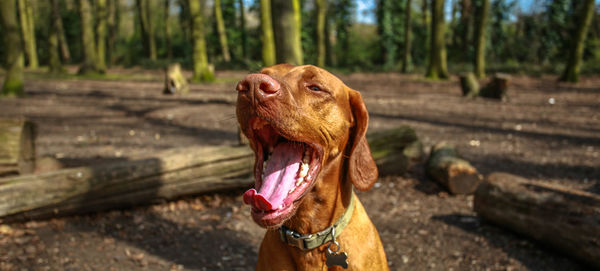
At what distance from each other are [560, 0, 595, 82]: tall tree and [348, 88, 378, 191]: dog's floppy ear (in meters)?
16.5

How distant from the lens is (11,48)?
10.9 metres

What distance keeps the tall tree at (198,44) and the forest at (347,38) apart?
41 millimetres

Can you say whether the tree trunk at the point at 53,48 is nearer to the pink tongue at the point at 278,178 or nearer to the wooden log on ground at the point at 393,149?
the wooden log on ground at the point at 393,149

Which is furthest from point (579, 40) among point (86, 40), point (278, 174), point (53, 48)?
point (53, 48)

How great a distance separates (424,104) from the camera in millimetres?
12055

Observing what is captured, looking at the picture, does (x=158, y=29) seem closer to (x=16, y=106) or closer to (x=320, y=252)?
(x=16, y=106)

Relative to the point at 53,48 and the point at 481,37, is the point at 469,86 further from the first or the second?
the point at 53,48

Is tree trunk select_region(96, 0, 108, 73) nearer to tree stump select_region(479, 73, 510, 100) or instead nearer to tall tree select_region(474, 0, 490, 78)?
tree stump select_region(479, 73, 510, 100)

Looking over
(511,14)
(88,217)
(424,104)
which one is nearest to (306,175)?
(88,217)

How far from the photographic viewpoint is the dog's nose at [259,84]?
1.73m

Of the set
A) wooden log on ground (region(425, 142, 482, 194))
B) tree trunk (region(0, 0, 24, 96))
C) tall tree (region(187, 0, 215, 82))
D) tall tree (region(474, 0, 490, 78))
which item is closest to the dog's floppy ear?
wooden log on ground (region(425, 142, 482, 194))

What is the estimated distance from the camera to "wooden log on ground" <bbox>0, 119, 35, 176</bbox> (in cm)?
431

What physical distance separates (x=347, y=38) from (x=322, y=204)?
39004 mm

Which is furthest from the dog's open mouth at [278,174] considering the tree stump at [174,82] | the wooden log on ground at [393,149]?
the tree stump at [174,82]
